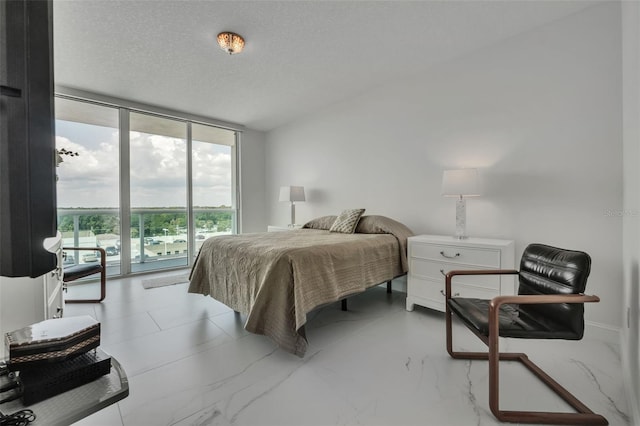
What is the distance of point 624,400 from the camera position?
1.42m

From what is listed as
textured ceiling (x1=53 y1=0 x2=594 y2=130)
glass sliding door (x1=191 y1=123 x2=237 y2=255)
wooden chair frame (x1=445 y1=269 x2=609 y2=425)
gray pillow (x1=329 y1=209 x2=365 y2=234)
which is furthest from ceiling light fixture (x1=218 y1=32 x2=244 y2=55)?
wooden chair frame (x1=445 y1=269 x2=609 y2=425)

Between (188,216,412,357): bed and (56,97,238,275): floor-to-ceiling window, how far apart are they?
221 centimetres

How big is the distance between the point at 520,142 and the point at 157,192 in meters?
4.69

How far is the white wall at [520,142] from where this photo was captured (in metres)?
2.11

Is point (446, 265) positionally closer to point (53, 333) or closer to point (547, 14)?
point (547, 14)

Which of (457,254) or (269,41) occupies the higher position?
(269,41)

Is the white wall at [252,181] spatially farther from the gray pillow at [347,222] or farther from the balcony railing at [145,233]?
the gray pillow at [347,222]

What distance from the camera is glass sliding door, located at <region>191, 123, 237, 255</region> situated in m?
4.77

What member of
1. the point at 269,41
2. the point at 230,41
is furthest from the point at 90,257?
the point at 269,41

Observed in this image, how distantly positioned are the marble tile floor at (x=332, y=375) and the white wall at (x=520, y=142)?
35.7 inches

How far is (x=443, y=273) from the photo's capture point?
2.45m

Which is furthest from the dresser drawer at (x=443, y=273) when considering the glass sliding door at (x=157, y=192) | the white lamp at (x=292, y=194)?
the glass sliding door at (x=157, y=192)

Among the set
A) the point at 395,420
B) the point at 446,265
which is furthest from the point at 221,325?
the point at 446,265

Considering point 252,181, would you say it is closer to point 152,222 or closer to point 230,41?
point 152,222
